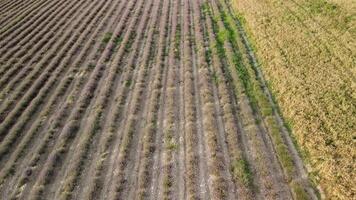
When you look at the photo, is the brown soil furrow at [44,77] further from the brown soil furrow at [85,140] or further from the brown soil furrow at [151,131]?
the brown soil furrow at [151,131]

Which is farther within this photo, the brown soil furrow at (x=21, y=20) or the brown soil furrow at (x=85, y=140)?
the brown soil furrow at (x=21, y=20)

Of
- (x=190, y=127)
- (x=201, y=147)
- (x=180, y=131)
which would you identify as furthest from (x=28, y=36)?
(x=201, y=147)

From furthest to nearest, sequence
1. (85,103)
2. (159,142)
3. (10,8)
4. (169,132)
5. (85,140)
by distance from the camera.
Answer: (10,8) → (85,103) → (169,132) → (85,140) → (159,142)

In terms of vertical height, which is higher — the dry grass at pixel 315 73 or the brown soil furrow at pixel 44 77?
the dry grass at pixel 315 73

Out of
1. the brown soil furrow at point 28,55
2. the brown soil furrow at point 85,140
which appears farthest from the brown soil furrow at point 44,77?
the brown soil furrow at point 85,140

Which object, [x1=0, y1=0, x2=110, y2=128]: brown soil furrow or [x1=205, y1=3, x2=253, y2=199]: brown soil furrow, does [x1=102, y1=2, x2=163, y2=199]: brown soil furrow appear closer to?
[x1=205, y1=3, x2=253, y2=199]: brown soil furrow

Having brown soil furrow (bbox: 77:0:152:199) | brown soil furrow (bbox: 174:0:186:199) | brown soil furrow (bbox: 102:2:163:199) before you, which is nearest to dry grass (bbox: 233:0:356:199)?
brown soil furrow (bbox: 174:0:186:199)

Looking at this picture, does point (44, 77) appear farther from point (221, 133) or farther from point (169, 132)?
point (221, 133)
